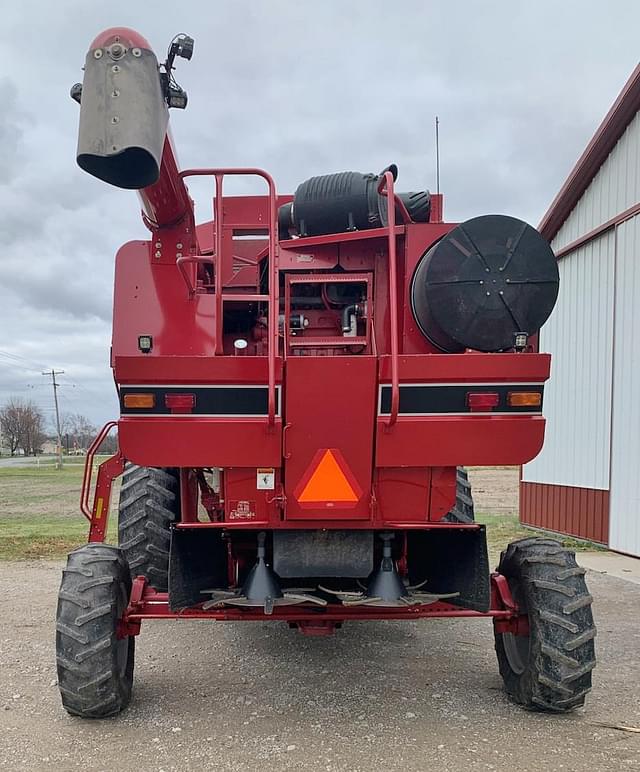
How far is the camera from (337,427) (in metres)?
3.49

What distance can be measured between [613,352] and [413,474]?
7.16 meters

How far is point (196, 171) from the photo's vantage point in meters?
3.92

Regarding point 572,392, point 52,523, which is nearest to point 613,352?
point 572,392

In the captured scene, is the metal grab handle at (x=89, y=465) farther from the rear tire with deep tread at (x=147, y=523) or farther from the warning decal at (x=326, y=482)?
the warning decal at (x=326, y=482)

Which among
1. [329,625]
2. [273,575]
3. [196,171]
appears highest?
[196,171]

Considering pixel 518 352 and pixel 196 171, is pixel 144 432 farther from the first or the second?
pixel 518 352

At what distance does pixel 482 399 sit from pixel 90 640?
7.83 feet

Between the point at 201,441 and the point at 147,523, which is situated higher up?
the point at 201,441

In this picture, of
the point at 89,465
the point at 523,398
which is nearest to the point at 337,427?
the point at 523,398

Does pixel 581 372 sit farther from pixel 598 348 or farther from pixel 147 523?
pixel 147 523

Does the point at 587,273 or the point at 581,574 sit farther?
the point at 587,273

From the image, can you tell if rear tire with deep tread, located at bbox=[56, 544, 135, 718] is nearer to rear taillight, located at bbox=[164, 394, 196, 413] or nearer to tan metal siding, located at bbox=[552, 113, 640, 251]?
rear taillight, located at bbox=[164, 394, 196, 413]

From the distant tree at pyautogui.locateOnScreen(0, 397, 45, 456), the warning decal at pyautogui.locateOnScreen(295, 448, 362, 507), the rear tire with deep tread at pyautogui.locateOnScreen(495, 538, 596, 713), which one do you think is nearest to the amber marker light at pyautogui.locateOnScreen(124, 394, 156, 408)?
the warning decal at pyautogui.locateOnScreen(295, 448, 362, 507)

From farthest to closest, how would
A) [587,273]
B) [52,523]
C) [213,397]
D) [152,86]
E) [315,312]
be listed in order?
[52,523] → [587,273] → [315,312] → [213,397] → [152,86]
